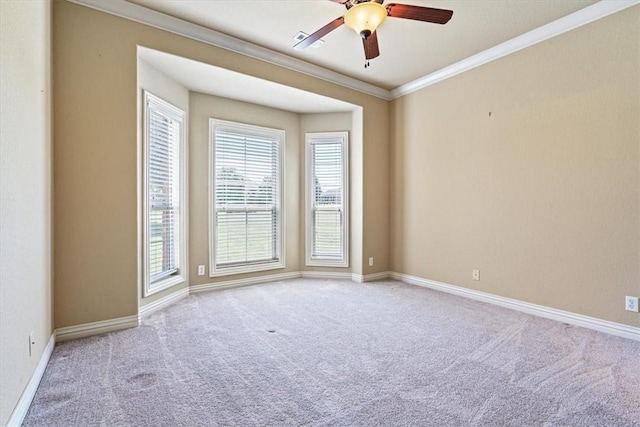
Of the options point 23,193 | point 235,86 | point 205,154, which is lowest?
point 23,193

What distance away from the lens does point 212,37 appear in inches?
130

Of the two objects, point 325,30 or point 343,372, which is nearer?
point 343,372

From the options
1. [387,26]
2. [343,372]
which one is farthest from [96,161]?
[387,26]

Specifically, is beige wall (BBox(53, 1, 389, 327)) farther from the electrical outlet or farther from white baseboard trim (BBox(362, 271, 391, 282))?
white baseboard trim (BBox(362, 271, 391, 282))

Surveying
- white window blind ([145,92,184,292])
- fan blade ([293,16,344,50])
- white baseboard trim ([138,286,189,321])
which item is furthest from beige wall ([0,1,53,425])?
fan blade ([293,16,344,50])

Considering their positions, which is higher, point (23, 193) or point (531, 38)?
point (531, 38)

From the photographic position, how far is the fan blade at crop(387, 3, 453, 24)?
2.22 m

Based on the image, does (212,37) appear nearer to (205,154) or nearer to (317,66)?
(317,66)

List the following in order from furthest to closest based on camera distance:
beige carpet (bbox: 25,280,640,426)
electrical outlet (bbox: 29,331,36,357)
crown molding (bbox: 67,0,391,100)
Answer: crown molding (bbox: 67,0,391,100), electrical outlet (bbox: 29,331,36,357), beige carpet (bbox: 25,280,640,426)

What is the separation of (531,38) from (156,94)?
4127 millimetres

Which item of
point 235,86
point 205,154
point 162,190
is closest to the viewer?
point 162,190

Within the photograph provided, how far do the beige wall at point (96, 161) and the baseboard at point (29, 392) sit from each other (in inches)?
18.9

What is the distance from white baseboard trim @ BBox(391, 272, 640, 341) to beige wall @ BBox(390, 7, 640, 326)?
0.19ft

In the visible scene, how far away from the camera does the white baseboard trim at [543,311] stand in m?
2.70
